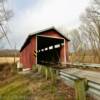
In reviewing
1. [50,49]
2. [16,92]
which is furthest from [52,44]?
[16,92]

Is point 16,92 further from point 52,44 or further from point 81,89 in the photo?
point 52,44

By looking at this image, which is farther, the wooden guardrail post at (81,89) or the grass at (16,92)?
the grass at (16,92)

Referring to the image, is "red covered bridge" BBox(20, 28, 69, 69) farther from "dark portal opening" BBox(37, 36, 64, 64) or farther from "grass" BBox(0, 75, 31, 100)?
"grass" BBox(0, 75, 31, 100)

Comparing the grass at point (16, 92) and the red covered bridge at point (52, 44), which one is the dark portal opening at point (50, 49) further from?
the grass at point (16, 92)

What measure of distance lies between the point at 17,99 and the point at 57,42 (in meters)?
20.1

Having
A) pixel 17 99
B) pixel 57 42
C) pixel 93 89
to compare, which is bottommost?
pixel 17 99

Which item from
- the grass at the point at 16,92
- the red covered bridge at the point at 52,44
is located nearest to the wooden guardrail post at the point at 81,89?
the grass at the point at 16,92

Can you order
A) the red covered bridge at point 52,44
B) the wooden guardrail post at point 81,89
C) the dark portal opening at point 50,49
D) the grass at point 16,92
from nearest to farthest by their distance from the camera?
the wooden guardrail post at point 81,89 → the grass at point 16,92 → the red covered bridge at point 52,44 → the dark portal opening at point 50,49

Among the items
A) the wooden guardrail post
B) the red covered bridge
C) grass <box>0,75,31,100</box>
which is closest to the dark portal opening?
the red covered bridge

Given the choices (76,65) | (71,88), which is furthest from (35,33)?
(71,88)

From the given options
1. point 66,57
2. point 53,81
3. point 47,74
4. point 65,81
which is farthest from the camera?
point 66,57

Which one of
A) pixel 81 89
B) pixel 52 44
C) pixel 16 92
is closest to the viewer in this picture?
pixel 81 89

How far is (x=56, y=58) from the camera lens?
28484mm

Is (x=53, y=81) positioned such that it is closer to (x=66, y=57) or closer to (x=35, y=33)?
(x=35, y=33)
